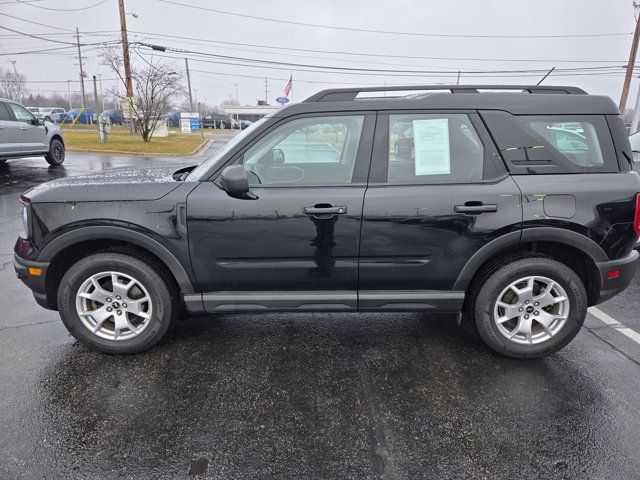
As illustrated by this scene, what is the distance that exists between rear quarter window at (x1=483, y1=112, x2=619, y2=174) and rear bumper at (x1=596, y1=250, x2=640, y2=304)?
643mm

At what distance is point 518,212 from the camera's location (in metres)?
2.91

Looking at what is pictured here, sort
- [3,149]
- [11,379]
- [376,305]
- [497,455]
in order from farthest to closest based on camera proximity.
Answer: [3,149]
[376,305]
[11,379]
[497,455]

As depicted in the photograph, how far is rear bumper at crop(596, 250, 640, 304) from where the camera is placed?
3.01 metres

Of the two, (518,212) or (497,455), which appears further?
(518,212)

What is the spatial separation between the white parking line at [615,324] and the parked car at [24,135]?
1305 centimetres

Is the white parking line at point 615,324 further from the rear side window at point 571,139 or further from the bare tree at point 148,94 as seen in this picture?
the bare tree at point 148,94

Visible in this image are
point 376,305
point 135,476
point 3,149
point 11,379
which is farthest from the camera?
point 3,149

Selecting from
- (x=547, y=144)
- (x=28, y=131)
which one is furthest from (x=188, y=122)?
(x=547, y=144)

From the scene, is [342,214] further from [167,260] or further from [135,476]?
[135,476]

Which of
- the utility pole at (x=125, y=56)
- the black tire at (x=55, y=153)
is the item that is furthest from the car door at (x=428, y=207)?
the utility pole at (x=125, y=56)

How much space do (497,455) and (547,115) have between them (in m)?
2.21

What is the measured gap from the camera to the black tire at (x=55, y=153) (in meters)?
12.9

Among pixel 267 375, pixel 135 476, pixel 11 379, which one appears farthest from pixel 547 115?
pixel 11 379

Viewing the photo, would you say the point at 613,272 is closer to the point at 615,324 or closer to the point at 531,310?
the point at 531,310
